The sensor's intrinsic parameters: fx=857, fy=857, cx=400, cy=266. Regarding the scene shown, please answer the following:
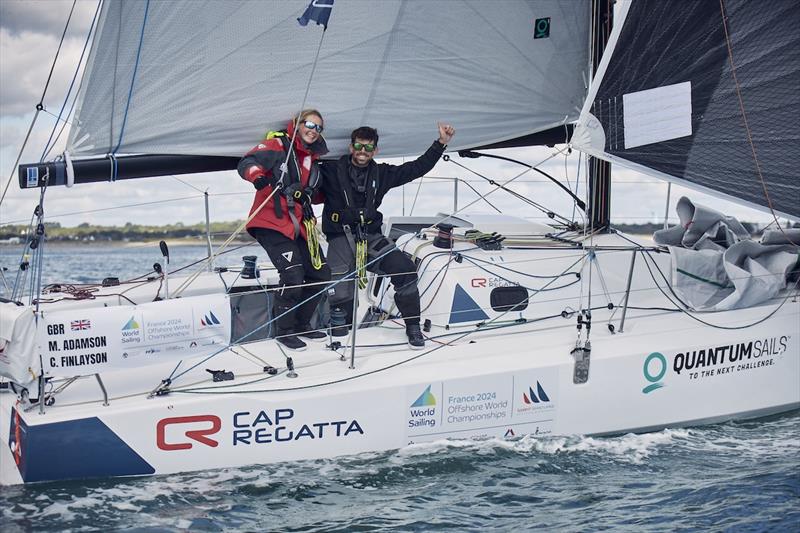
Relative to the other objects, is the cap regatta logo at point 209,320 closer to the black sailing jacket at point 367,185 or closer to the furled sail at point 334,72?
the furled sail at point 334,72

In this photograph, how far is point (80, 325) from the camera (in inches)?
157

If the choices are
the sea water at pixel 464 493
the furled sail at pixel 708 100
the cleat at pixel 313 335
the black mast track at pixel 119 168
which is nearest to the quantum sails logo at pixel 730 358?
the sea water at pixel 464 493

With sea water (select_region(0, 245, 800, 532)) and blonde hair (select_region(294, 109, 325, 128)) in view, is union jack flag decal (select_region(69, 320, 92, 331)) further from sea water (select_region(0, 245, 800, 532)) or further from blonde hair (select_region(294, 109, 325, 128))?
blonde hair (select_region(294, 109, 325, 128))

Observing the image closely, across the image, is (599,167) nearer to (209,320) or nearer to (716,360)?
(716,360)

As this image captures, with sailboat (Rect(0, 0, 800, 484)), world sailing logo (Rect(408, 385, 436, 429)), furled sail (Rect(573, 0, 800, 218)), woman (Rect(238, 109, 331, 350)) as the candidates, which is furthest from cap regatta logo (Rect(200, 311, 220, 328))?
furled sail (Rect(573, 0, 800, 218))

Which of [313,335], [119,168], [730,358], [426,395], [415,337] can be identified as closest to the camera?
[426,395]

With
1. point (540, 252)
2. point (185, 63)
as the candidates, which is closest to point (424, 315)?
point (540, 252)

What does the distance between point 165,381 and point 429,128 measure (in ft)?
7.86

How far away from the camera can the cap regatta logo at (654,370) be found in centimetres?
488

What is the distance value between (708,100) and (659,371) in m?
1.72

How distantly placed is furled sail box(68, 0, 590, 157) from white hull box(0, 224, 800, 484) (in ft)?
3.44

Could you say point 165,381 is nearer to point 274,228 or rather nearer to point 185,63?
point 274,228

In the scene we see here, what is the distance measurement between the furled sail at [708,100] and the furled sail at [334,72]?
697 millimetres

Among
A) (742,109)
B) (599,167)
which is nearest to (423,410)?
(599,167)
